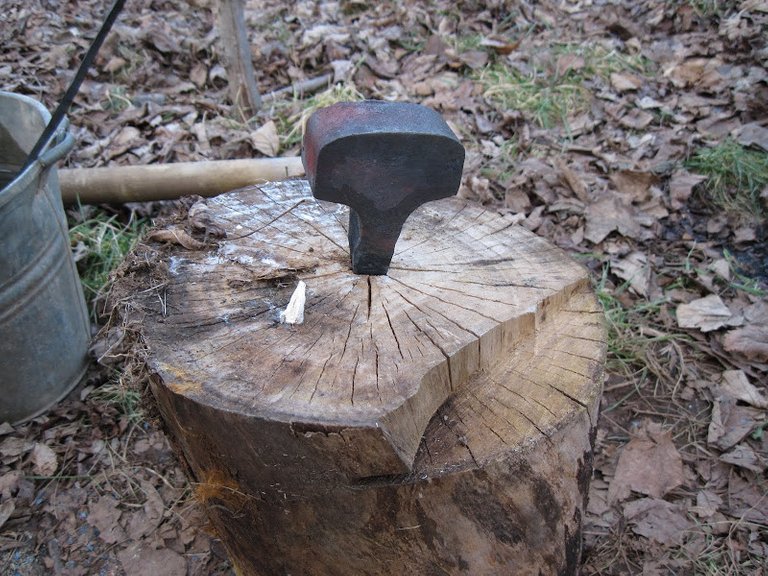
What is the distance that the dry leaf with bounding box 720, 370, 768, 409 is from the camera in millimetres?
2609

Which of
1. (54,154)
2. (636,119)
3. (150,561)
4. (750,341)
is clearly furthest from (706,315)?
(54,154)

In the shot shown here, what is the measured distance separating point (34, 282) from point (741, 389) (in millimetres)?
2834

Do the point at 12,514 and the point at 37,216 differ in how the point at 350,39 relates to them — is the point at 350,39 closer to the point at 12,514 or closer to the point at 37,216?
the point at 37,216

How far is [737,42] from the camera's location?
435 cm

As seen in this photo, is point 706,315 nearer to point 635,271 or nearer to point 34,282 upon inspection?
point 635,271

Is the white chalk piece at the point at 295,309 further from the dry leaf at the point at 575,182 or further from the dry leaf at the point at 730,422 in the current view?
the dry leaf at the point at 575,182

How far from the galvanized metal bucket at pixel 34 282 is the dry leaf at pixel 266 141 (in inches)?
53.7

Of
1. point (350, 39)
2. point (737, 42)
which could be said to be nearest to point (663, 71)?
point (737, 42)

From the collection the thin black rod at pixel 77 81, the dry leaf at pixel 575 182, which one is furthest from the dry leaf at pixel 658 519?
the thin black rod at pixel 77 81

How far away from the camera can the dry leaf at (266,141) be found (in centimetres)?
379

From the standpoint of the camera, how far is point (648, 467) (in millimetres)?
2465

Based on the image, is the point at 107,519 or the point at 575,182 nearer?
the point at 107,519

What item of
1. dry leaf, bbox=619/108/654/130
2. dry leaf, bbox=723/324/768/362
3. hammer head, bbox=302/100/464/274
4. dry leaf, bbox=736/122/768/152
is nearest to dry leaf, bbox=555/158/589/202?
dry leaf, bbox=619/108/654/130

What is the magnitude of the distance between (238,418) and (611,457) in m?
1.72
